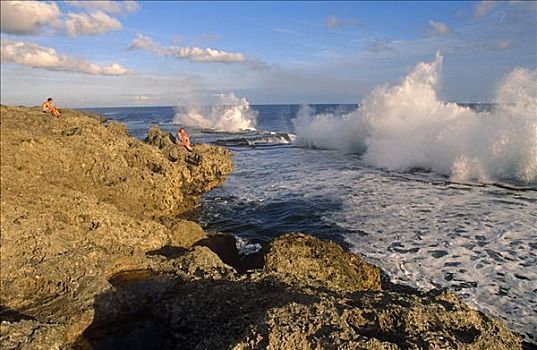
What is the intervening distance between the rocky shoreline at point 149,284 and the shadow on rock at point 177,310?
0.01 m

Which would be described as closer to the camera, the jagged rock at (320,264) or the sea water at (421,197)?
the jagged rock at (320,264)

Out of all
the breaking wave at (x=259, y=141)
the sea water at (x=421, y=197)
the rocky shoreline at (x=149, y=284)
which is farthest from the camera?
the breaking wave at (x=259, y=141)

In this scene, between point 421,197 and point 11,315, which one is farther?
point 421,197

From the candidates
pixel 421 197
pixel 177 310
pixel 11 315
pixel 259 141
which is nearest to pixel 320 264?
pixel 177 310

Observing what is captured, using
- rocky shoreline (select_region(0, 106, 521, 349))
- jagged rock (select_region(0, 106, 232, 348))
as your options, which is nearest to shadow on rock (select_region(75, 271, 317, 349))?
rocky shoreline (select_region(0, 106, 521, 349))

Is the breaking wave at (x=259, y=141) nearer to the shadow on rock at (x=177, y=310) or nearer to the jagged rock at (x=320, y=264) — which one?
the jagged rock at (x=320, y=264)

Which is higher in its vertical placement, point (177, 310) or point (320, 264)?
point (177, 310)

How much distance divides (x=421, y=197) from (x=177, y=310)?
32.7ft

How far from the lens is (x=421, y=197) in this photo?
41.3 ft

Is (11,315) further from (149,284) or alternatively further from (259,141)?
(259,141)

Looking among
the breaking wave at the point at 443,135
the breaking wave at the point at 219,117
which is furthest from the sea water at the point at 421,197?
the breaking wave at the point at 219,117

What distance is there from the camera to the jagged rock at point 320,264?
19.8ft

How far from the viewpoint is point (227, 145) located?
28109mm

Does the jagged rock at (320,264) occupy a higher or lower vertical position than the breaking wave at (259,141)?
higher
